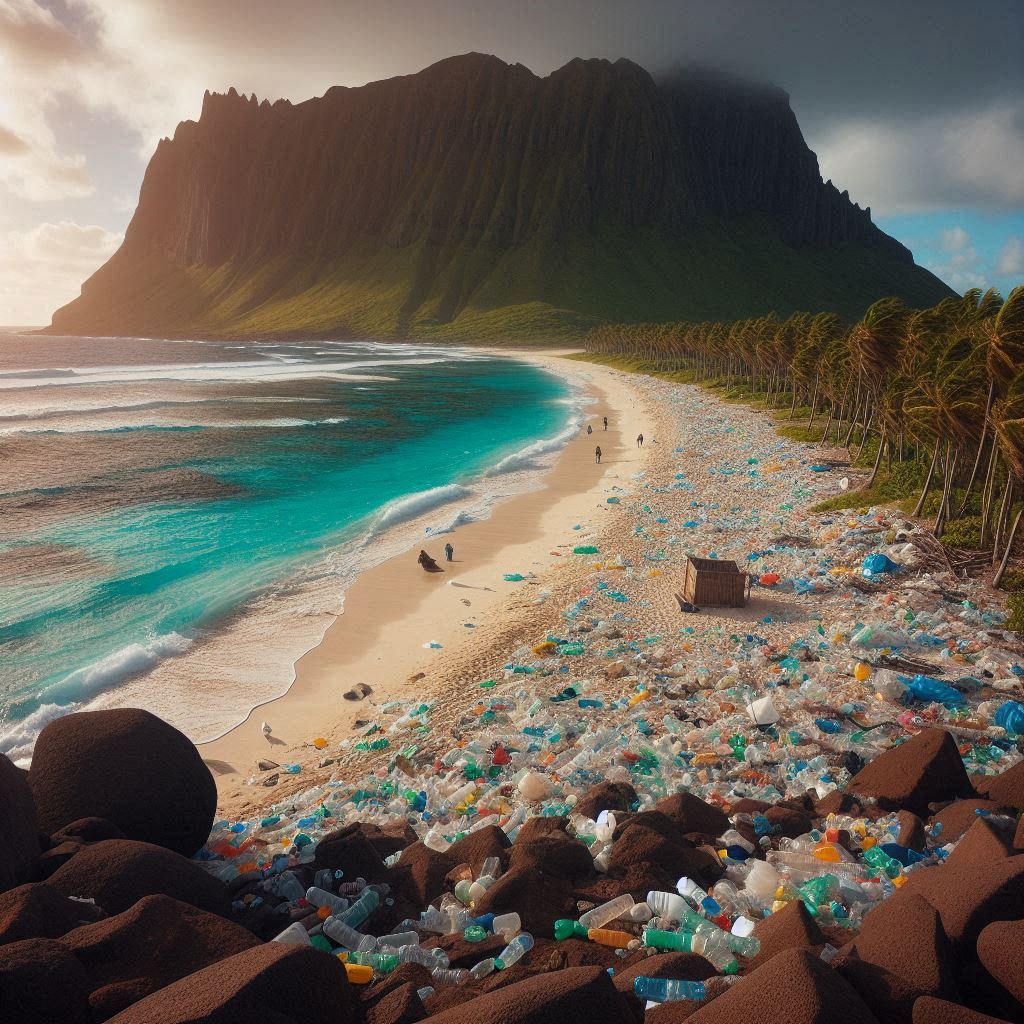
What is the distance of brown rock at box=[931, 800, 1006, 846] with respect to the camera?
752cm

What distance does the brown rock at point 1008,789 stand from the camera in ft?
25.8

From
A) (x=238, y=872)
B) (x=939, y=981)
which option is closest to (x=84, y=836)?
(x=238, y=872)

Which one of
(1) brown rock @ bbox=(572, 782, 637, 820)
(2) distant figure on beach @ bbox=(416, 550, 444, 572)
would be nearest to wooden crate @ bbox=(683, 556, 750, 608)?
(1) brown rock @ bbox=(572, 782, 637, 820)

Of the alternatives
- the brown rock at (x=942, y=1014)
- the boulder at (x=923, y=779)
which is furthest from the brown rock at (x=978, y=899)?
the boulder at (x=923, y=779)

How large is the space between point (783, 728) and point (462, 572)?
12074 mm

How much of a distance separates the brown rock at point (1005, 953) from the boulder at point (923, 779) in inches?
139

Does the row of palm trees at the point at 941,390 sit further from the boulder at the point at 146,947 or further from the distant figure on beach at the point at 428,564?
the boulder at the point at 146,947

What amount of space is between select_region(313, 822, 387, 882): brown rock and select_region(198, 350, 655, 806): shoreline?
11.8ft

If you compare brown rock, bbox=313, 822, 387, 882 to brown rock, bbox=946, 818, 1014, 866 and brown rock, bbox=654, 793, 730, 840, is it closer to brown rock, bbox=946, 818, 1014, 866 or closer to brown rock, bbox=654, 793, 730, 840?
brown rock, bbox=654, 793, 730, 840

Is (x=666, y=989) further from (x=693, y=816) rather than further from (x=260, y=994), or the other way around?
(x=693, y=816)

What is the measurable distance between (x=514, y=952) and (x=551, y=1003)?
69.7 inches

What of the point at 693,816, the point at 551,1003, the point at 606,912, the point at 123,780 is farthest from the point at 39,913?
the point at 693,816

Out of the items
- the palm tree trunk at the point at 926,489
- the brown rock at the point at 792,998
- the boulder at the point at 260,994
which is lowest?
the boulder at the point at 260,994

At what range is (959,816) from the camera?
25.1 feet
